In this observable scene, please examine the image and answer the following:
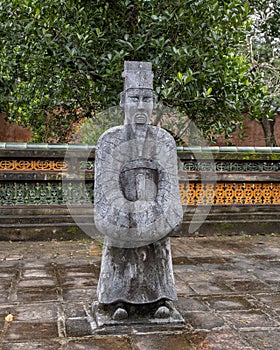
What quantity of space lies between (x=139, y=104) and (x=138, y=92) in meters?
0.10

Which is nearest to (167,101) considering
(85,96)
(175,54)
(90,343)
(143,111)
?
(175,54)

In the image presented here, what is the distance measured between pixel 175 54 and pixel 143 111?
2.97 m

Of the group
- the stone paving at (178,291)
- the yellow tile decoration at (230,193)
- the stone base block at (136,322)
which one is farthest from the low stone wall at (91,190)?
the stone base block at (136,322)

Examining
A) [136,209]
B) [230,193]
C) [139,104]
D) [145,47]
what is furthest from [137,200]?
[230,193]

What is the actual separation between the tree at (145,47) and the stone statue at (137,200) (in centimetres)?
255

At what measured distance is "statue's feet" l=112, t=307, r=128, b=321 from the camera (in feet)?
12.9

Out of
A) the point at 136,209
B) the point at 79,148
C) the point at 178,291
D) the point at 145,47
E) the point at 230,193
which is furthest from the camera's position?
the point at 230,193

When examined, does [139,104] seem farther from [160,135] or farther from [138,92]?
[160,135]

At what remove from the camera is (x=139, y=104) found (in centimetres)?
400

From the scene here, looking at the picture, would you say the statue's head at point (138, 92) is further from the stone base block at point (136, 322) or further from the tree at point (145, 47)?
the tree at point (145, 47)

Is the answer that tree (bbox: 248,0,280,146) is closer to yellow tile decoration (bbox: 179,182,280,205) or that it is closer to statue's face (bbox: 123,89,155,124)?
yellow tile decoration (bbox: 179,182,280,205)

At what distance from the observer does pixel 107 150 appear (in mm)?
3998

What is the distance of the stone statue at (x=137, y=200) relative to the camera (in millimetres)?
3910

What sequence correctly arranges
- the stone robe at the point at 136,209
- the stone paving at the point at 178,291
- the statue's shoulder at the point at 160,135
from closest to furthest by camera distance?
the stone paving at the point at 178,291 → the stone robe at the point at 136,209 → the statue's shoulder at the point at 160,135
